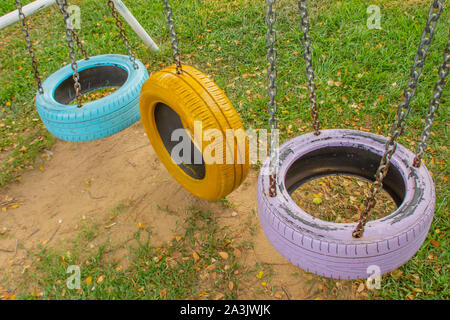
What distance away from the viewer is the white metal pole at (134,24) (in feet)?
15.5

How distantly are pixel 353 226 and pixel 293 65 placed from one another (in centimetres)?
327

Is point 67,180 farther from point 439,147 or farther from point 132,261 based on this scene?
point 439,147

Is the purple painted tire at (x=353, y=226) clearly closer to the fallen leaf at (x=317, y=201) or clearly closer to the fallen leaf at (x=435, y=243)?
the fallen leaf at (x=435, y=243)

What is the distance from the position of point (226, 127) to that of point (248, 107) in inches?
87.9

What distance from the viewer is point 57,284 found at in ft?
10.2

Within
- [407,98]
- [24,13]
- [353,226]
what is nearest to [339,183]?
[353,226]

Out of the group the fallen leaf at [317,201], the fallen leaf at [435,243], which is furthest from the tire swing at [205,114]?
the fallen leaf at [435,243]

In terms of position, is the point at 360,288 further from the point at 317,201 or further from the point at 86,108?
the point at 86,108

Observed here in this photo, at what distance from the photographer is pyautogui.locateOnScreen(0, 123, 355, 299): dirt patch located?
294 centimetres

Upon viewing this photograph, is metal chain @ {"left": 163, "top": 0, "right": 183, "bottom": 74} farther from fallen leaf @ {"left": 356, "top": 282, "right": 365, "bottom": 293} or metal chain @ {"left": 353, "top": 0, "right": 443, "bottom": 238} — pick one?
fallen leaf @ {"left": 356, "top": 282, "right": 365, "bottom": 293}

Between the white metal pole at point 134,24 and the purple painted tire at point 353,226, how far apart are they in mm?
3285

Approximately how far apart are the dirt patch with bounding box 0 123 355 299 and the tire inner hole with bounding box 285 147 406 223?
1.94 feet

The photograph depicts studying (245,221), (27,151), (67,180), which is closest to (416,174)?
(245,221)

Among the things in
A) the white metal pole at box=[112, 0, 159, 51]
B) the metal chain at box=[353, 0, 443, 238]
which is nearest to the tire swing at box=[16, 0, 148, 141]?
the white metal pole at box=[112, 0, 159, 51]
